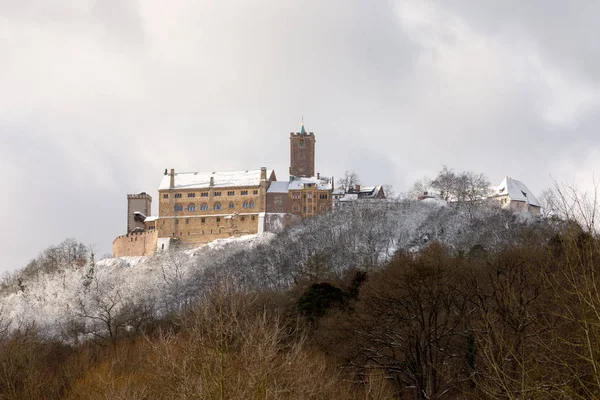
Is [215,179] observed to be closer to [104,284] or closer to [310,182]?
[310,182]

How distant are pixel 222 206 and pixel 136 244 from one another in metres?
13.6

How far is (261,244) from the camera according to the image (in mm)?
94000

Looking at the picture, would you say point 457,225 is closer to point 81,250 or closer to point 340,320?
point 340,320

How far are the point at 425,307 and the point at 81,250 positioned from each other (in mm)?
96819

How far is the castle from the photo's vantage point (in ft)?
343

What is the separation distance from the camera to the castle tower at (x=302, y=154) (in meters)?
117

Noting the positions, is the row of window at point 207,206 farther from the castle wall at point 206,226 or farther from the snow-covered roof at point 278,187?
the snow-covered roof at point 278,187

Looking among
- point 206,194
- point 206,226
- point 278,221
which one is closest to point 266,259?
point 278,221

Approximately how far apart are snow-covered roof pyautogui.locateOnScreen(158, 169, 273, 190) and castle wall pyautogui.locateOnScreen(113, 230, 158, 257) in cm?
722

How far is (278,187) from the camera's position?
107688 mm

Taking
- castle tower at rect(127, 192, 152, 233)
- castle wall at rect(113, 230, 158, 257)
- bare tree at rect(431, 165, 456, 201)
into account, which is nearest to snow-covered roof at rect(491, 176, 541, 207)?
bare tree at rect(431, 165, 456, 201)

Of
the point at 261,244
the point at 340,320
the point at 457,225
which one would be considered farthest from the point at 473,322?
the point at 261,244

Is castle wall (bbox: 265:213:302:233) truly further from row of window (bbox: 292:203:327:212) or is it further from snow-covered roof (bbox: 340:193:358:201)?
snow-covered roof (bbox: 340:193:358:201)

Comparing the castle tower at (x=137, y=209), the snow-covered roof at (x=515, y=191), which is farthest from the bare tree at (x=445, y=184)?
the castle tower at (x=137, y=209)
